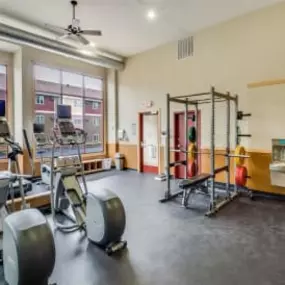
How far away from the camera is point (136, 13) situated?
595 centimetres

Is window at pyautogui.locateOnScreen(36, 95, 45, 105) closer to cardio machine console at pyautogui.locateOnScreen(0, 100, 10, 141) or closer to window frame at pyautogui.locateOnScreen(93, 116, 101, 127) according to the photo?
window frame at pyautogui.locateOnScreen(93, 116, 101, 127)

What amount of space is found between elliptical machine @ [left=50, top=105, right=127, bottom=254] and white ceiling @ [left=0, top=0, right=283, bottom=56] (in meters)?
3.00

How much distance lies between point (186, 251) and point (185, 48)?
6093 millimetres

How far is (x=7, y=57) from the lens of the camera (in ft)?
25.1

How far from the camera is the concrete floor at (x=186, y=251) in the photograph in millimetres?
2539

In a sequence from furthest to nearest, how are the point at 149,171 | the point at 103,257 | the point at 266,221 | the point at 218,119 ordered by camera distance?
the point at 149,171, the point at 218,119, the point at 266,221, the point at 103,257

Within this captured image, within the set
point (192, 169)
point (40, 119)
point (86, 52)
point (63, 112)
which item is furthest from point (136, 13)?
point (40, 119)

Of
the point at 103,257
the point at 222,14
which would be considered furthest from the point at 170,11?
the point at 103,257

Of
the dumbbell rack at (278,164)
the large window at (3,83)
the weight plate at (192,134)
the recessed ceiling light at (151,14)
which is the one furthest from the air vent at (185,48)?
the large window at (3,83)

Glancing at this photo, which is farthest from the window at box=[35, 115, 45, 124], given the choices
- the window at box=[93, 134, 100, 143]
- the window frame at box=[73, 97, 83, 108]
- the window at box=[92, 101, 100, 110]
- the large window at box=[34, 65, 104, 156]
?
the window at box=[93, 134, 100, 143]

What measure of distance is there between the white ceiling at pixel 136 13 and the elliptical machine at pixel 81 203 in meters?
3.00

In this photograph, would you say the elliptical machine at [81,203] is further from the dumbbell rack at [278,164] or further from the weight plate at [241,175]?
the dumbbell rack at [278,164]

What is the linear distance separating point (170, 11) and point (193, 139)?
3.09 metres

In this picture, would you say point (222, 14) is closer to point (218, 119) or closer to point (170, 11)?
point (170, 11)
